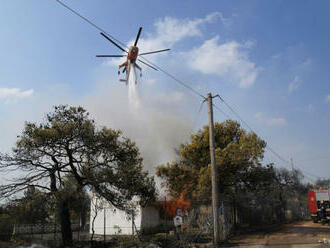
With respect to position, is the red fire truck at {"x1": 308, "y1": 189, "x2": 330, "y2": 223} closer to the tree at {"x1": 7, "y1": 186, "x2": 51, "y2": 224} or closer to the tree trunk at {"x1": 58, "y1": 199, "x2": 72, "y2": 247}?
the tree trunk at {"x1": 58, "y1": 199, "x2": 72, "y2": 247}

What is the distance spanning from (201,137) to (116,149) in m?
12.9

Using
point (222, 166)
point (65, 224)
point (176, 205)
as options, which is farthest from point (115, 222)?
point (222, 166)

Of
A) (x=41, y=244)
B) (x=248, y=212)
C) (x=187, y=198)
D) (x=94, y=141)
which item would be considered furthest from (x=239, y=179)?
(x=41, y=244)

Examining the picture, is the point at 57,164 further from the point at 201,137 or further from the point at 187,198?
the point at 201,137

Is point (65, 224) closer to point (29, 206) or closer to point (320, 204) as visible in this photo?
point (29, 206)

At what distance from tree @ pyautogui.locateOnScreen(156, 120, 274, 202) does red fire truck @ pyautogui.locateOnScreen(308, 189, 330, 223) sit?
4.72 m

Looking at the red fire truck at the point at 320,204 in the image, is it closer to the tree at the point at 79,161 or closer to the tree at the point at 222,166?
the tree at the point at 222,166

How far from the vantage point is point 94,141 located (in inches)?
827

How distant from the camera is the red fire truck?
1133 inches

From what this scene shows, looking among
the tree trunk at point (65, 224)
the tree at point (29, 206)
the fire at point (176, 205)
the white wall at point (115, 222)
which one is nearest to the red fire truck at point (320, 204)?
the fire at point (176, 205)

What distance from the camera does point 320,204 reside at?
2934 centimetres

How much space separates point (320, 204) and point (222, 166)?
10.9 metres

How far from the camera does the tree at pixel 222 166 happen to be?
27828 millimetres

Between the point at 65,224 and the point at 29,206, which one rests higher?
the point at 29,206
